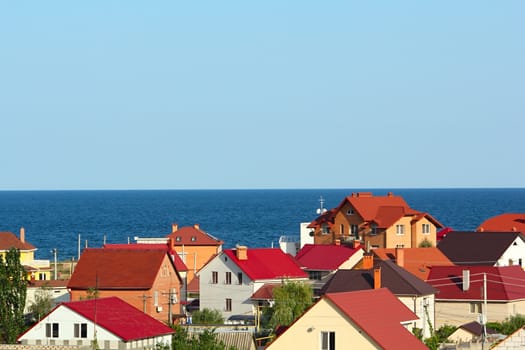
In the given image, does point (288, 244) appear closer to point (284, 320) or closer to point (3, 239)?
point (3, 239)

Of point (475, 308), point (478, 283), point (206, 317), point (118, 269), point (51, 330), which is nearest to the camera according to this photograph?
point (51, 330)

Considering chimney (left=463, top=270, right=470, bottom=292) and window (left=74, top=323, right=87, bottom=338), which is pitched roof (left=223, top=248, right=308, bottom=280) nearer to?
chimney (left=463, top=270, right=470, bottom=292)

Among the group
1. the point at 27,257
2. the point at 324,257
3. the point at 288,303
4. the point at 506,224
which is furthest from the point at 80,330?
the point at 506,224

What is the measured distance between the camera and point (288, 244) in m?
115

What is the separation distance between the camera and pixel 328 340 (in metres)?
50.8

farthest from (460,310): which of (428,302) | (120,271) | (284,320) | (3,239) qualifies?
(3,239)

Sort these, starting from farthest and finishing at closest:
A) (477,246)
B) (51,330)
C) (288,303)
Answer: (477,246) < (288,303) < (51,330)

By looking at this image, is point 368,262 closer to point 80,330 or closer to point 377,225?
point 377,225

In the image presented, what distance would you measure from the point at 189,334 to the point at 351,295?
10.7 m

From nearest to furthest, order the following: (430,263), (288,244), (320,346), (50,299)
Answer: (320,346), (50,299), (430,263), (288,244)

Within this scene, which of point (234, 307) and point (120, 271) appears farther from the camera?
point (234, 307)

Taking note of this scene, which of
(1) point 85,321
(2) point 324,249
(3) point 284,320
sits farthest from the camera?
(2) point 324,249

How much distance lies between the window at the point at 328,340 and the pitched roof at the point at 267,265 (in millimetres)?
29558

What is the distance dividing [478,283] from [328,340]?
2750cm
